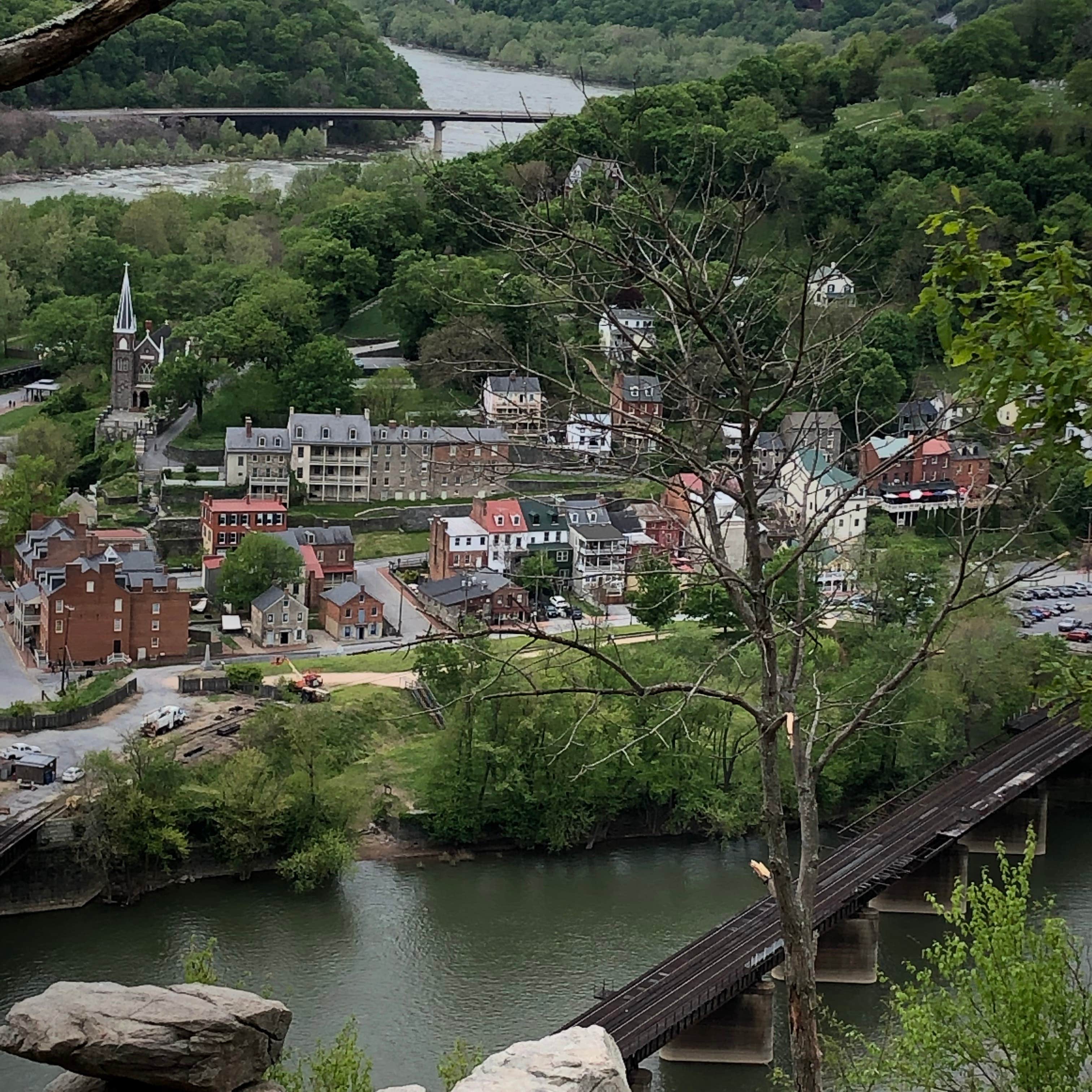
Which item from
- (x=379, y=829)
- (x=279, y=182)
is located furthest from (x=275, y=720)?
(x=279, y=182)

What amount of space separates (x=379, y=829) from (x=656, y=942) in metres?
3.72

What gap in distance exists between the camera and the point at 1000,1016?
294 inches

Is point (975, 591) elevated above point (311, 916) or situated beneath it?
elevated above

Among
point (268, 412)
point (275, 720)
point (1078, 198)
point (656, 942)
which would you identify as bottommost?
point (656, 942)

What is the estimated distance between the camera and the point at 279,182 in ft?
190

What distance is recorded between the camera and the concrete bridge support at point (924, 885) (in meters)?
19.1

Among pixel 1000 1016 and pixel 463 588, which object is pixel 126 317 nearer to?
pixel 463 588

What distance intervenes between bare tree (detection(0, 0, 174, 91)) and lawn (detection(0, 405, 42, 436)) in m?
30.4

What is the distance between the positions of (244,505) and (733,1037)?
1431 cm

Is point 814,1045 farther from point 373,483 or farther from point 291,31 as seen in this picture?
point 291,31

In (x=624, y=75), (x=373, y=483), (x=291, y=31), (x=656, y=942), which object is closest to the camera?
(x=656, y=942)

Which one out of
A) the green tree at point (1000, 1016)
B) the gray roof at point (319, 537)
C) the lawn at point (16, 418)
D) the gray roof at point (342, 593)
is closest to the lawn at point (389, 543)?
the gray roof at point (319, 537)

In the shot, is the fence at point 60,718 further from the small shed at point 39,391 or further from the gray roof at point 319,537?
the small shed at point 39,391

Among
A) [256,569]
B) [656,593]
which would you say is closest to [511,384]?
[256,569]
